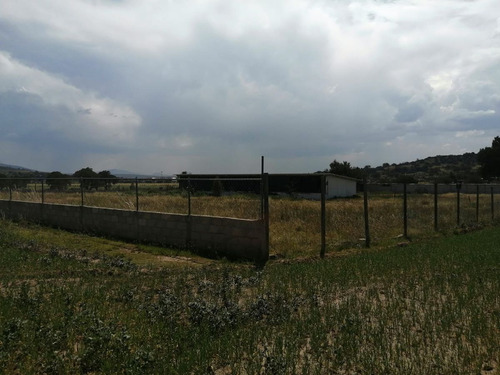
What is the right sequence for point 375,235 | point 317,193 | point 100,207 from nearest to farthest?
1. point 375,235
2. point 100,207
3. point 317,193

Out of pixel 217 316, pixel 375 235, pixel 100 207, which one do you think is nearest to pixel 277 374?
pixel 217 316

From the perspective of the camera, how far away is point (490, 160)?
229 feet

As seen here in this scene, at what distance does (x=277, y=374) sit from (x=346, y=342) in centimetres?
111

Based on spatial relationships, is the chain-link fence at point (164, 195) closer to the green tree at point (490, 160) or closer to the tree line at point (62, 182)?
the tree line at point (62, 182)

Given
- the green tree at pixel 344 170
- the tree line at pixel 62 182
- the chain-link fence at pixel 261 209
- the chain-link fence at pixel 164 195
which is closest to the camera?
the chain-link fence at pixel 261 209

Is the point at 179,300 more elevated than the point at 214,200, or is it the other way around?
the point at 214,200

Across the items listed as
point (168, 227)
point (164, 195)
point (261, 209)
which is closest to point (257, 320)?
point (261, 209)

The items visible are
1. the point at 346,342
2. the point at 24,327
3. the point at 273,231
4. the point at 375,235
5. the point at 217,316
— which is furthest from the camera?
the point at 375,235

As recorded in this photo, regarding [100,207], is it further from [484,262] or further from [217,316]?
[484,262]

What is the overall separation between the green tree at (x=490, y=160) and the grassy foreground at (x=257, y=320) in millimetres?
70374

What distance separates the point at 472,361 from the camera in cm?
400

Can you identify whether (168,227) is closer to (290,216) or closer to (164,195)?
(164,195)

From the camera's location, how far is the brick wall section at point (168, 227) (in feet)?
35.6

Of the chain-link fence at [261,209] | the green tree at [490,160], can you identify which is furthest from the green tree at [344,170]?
the chain-link fence at [261,209]
